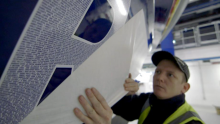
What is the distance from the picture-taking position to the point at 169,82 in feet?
3.04

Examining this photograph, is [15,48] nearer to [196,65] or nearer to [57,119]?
[57,119]

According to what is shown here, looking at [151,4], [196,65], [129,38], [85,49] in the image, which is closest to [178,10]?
[151,4]

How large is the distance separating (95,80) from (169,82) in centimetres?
76

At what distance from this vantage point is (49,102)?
0.91 feet

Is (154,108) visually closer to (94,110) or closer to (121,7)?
(94,110)

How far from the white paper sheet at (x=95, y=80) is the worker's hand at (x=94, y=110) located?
0.01 metres

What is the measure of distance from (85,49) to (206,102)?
502 centimetres

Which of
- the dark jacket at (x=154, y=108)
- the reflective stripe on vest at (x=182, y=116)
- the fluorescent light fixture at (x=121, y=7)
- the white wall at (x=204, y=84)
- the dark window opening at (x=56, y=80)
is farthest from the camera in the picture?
the white wall at (x=204, y=84)

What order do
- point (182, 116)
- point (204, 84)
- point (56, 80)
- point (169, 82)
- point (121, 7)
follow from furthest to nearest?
point (204, 84)
point (169, 82)
point (182, 116)
point (121, 7)
point (56, 80)

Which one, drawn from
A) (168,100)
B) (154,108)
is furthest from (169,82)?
(154,108)

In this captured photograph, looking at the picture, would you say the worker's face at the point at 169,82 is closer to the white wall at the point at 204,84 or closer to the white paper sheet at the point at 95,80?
the white paper sheet at the point at 95,80

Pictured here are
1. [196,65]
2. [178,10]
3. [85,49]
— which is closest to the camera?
[85,49]

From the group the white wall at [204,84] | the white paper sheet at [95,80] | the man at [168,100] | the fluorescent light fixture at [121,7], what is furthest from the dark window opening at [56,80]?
the white wall at [204,84]

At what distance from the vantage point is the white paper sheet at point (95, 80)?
0.28m
